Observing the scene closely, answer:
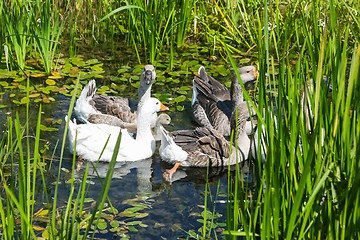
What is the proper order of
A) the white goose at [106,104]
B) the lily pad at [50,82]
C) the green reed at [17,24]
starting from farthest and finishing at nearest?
1. the lily pad at [50,82]
2. the green reed at [17,24]
3. the white goose at [106,104]

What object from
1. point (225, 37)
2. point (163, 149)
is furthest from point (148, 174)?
point (225, 37)

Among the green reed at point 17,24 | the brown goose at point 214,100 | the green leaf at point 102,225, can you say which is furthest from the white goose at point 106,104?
the green leaf at point 102,225

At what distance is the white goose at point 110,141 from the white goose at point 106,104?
527mm

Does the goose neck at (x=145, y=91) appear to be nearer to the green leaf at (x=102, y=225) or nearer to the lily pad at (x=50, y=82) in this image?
the lily pad at (x=50, y=82)

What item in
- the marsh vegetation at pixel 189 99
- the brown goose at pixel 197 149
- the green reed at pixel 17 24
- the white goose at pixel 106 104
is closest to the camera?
the marsh vegetation at pixel 189 99

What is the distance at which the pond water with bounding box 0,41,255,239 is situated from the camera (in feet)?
15.3

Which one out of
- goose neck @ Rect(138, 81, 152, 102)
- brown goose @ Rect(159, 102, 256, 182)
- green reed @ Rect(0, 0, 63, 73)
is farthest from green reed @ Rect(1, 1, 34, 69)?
brown goose @ Rect(159, 102, 256, 182)

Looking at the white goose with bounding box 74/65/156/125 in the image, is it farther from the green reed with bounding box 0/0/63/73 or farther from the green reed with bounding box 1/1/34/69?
the green reed with bounding box 1/1/34/69

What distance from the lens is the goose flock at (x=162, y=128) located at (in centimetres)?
576

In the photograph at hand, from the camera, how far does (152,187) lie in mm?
5441

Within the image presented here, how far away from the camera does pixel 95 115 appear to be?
642 cm

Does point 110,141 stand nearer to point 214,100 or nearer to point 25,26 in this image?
point 214,100

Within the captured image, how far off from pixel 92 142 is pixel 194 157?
3.70ft

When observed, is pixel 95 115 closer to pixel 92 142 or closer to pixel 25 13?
pixel 92 142
